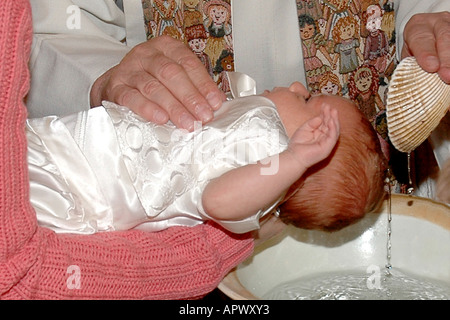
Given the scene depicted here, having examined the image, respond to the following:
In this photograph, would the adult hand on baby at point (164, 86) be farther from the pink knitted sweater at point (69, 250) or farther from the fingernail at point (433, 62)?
the fingernail at point (433, 62)

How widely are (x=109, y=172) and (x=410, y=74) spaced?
1.41 feet

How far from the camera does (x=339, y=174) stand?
3.18ft

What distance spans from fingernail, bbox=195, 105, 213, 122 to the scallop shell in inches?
9.8

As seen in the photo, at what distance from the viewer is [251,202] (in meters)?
0.89

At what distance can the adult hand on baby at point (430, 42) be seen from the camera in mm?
951

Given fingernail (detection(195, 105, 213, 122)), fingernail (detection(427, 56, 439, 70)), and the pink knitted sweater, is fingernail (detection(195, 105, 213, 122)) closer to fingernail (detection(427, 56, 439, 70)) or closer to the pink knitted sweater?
the pink knitted sweater

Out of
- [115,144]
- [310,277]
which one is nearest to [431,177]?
[310,277]

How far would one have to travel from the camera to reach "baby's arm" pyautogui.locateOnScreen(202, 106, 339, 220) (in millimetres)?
879

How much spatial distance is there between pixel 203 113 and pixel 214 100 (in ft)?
0.12

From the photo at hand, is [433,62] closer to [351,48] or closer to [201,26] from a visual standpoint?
[351,48]

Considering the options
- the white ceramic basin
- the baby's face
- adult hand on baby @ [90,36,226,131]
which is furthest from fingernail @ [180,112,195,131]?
the white ceramic basin

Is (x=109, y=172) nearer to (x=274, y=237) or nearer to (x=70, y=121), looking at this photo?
(x=70, y=121)

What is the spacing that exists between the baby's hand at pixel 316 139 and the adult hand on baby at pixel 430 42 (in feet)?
0.53

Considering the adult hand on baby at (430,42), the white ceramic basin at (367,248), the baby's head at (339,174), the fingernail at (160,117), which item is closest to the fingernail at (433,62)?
the adult hand on baby at (430,42)
